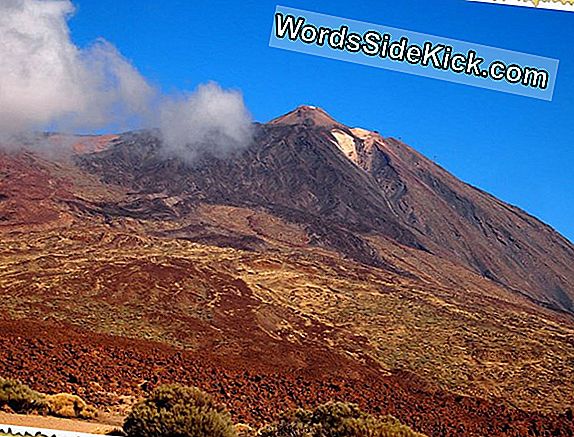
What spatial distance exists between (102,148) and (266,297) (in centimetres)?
9804

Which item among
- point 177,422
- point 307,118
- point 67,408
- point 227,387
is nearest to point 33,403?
point 67,408

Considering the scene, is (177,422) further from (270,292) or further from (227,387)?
(270,292)

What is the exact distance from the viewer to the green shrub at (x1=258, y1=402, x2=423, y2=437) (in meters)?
8.47

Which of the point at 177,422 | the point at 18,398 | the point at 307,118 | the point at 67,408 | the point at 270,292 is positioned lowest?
the point at 67,408

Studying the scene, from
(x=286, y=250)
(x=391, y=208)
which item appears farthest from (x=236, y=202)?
(x=391, y=208)

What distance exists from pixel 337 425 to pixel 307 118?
151m

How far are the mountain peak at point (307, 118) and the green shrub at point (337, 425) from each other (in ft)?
470

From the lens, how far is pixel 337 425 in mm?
9742

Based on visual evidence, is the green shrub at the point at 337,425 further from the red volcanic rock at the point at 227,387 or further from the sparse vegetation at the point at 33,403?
the red volcanic rock at the point at 227,387

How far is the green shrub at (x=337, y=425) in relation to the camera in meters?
8.47

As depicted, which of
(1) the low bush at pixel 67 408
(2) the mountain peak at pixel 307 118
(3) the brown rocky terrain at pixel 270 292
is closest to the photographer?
(1) the low bush at pixel 67 408

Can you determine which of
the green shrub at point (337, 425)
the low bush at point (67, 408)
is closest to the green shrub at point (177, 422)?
the green shrub at point (337, 425)

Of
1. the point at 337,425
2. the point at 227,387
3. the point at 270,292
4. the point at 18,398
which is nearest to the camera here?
the point at 337,425

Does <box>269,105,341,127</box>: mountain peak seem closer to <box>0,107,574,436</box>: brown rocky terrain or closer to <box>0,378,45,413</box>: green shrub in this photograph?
<box>0,107,574,436</box>: brown rocky terrain
